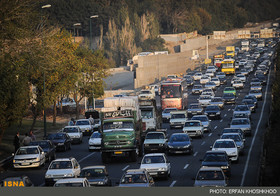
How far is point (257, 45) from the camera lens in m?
181

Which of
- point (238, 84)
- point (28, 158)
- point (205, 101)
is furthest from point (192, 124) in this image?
point (238, 84)

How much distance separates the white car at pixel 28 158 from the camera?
123 feet

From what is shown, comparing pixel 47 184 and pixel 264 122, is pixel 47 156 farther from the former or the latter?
pixel 264 122

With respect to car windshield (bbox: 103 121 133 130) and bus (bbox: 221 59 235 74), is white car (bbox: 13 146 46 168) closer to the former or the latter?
car windshield (bbox: 103 121 133 130)

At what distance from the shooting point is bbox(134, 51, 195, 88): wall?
109 meters

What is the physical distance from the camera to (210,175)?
2795 cm

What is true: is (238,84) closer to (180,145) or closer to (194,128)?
(194,128)

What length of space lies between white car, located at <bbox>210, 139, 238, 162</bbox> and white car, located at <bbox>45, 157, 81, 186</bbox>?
355 inches

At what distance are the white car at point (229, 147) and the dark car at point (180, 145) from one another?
3287mm

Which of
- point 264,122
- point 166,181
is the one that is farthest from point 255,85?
point 166,181

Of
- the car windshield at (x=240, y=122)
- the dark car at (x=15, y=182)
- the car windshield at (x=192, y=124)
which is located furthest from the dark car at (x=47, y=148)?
the car windshield at (x=240, y=122)

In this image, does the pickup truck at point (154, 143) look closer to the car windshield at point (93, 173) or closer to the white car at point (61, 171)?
the white car at point (61, 171)

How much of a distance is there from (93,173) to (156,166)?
4.26 m

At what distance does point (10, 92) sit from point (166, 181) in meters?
14.4
